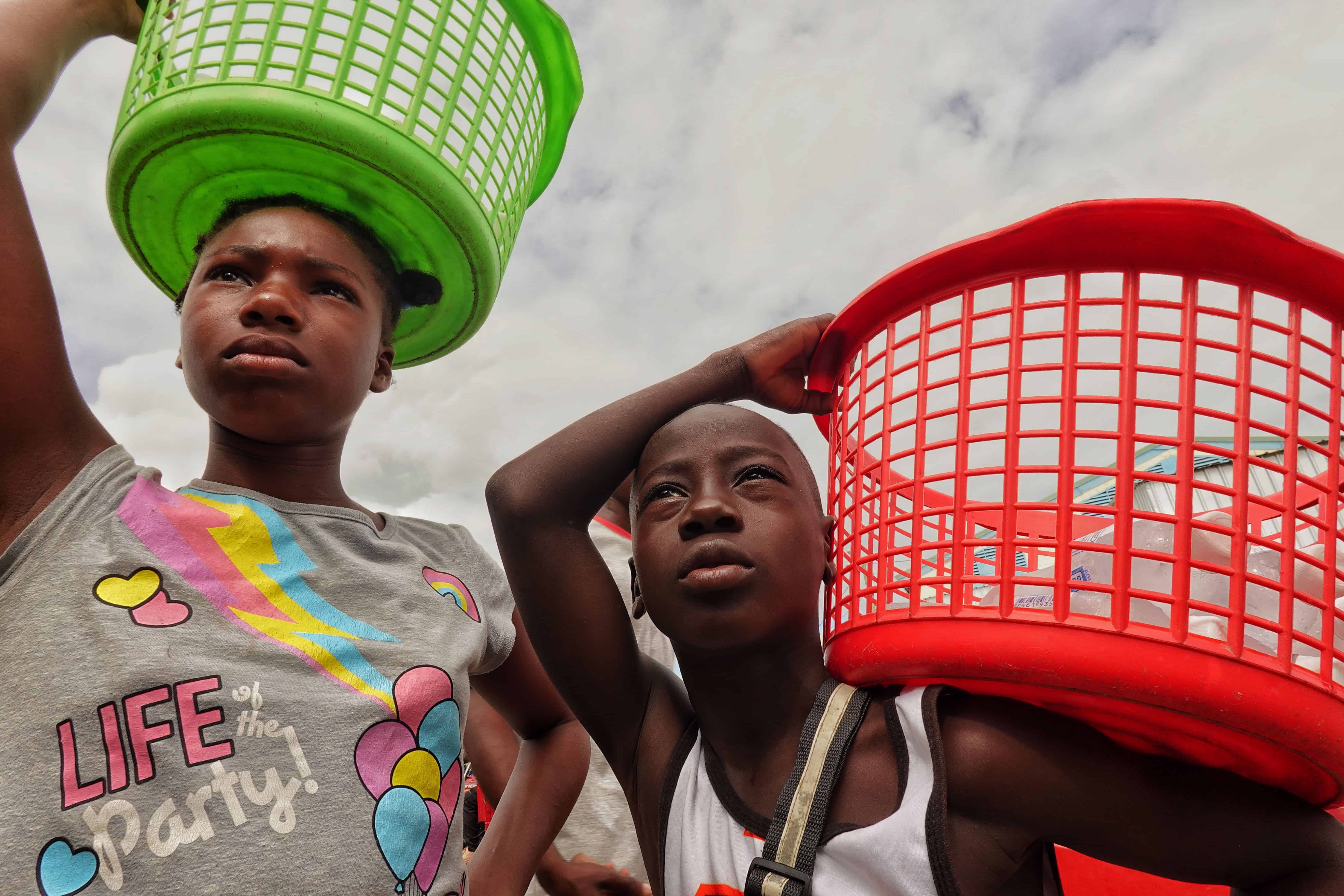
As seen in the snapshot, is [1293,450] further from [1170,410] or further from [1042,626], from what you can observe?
[1042,626]

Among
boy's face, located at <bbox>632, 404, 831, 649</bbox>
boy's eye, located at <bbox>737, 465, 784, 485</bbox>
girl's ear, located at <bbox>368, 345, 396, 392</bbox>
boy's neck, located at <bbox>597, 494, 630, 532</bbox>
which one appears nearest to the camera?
boy's face, located at <bbox>632, 404, 831, 649</bbox>

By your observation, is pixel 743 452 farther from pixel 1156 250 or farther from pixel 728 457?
pixel 1156 250

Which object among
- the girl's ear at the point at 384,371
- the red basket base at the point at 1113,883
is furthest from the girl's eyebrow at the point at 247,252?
the red basket base at the point at 1113,883

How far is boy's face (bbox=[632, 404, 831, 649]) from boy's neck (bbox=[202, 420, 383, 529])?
628 mm

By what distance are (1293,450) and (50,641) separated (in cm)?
171

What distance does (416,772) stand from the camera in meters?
1.26

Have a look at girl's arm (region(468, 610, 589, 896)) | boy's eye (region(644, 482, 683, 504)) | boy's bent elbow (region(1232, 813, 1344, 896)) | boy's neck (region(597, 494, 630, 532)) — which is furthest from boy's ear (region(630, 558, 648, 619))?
boy's neck (region(597, 494, 630, 532))

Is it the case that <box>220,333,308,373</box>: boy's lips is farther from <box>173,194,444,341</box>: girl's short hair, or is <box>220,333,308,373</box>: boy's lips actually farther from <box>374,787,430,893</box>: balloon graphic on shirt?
<box>374,787,430,893</box>: balloon graphic on shirt

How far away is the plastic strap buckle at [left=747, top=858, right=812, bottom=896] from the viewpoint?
3.70ft

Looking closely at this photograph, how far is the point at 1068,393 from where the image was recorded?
1.03 metres

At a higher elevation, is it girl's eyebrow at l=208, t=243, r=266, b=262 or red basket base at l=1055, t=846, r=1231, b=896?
girl's eyebrow at l=208, t=243, r=266, b=262

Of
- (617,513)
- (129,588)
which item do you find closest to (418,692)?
(129,588)

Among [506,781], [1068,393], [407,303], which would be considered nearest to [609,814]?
[506,781]

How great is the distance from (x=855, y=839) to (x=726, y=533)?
1.68 feet
